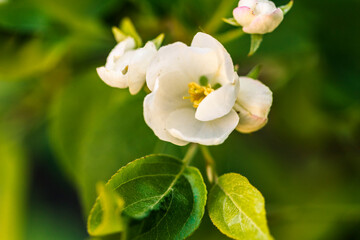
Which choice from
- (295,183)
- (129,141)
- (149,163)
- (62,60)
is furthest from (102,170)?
(295,183)

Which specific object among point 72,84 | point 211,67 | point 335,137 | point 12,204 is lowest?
point 12,204

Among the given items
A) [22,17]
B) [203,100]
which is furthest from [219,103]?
[22,17]

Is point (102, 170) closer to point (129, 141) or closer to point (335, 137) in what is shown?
point (129, 141)

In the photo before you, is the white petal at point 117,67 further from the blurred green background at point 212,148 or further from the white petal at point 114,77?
the blurred green background at point 212,148

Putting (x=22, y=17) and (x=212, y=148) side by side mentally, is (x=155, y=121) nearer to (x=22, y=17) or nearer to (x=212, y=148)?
(x=212, y=148)

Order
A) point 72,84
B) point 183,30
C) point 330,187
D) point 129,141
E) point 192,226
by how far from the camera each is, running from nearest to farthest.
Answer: point 192,226
point 129,141
point 183,30
point 72,84
point 330,187
